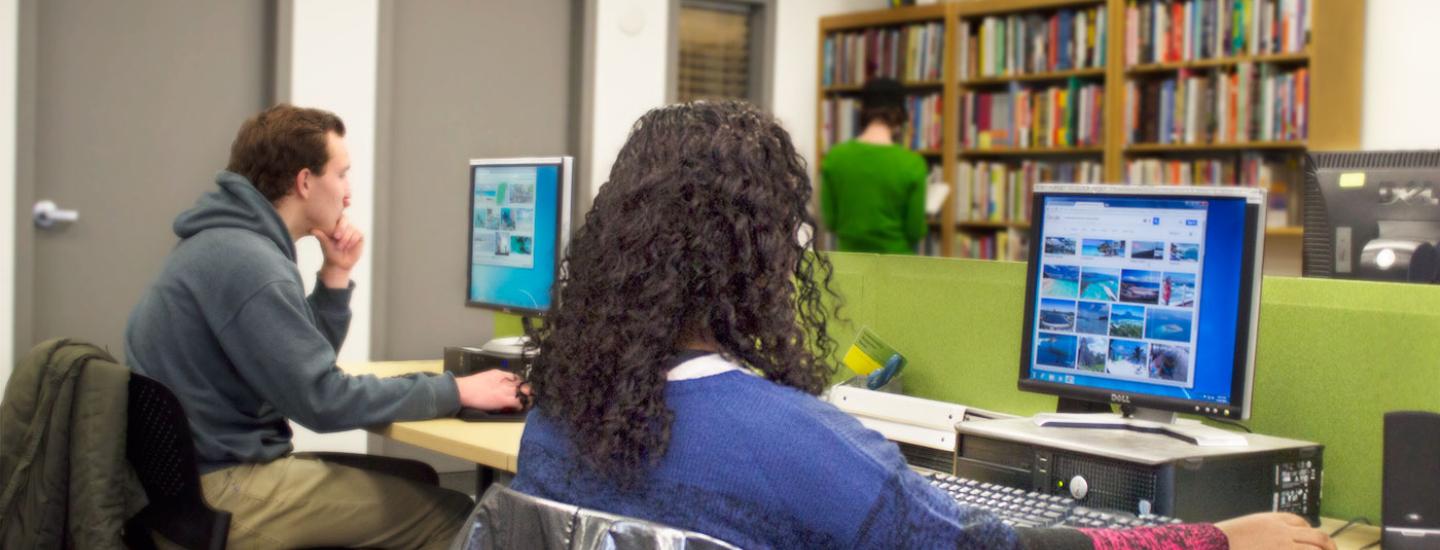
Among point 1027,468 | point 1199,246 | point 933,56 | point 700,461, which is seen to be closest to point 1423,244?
point 1199,246

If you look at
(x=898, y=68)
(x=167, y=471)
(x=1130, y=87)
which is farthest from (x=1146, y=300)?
(x=898, y=68)

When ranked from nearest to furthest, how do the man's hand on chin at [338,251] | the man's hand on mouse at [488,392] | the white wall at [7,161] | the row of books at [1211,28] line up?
the man's hand on mouse at [488,392] < the man's hand on chin at [338,251] < the white wall at [7,161] < the row of books at [1211,28]

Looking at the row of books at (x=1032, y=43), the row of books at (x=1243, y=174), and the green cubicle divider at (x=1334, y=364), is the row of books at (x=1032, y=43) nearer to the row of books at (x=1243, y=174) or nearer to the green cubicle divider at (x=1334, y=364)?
the row of books at (x=1243, y=174)

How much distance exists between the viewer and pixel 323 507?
2.25 meters

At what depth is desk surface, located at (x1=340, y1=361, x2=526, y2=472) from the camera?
6.97 feet

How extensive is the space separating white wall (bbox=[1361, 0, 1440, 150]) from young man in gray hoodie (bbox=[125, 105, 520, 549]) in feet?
11.5

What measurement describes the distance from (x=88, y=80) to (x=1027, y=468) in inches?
133

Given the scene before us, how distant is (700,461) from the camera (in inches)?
48.4

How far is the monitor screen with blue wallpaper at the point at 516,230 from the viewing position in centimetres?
264

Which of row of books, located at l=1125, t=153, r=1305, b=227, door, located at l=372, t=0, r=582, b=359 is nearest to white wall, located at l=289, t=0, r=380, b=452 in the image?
door, located at l=372, t=0, r=582, b=359

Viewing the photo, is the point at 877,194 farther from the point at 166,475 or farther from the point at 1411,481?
the point at 1411,481

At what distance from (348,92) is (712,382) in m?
3.55

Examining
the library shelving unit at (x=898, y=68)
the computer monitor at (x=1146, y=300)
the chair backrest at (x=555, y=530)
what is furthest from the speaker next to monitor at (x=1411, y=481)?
the library shelving unit at (x=898, y=68)

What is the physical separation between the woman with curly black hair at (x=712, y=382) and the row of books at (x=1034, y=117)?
427 cm
